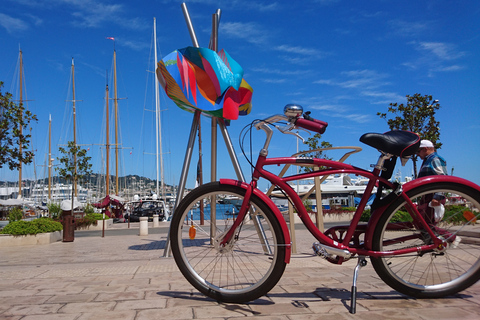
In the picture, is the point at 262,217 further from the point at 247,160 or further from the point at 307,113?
the point at 307,113

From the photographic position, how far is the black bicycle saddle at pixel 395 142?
328 cm

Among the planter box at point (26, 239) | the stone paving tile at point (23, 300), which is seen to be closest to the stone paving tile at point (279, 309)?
the stone paving tile at point (23, 300)

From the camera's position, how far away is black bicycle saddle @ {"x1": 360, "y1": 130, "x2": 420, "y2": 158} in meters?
3.28

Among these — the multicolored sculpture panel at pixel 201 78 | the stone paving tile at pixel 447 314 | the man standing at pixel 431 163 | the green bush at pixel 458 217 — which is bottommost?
the stone paving tile at pixel 447 314

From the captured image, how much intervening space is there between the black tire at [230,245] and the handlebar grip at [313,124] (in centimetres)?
72

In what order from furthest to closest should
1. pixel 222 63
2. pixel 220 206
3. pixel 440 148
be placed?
1. pixel 440 148
2. pixel 222 63
3. pixel 220 206

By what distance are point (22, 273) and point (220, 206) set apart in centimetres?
382

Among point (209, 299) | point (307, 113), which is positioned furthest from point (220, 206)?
point (307, 113)

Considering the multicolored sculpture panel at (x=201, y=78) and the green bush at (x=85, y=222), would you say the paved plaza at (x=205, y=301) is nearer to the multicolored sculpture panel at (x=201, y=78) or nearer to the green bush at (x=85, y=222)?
the multicolored sculpture panel at (x=201, y=78)

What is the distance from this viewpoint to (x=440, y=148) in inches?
856

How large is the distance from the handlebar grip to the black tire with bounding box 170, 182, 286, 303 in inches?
28.5

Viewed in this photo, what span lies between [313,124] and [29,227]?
41.8 feet

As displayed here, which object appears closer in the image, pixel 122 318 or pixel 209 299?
pixel 122 318

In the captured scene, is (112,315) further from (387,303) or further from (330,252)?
(387,303)
